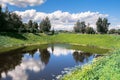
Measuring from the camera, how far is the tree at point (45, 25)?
153625mm

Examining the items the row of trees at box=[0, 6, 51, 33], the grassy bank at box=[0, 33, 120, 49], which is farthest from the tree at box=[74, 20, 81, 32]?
the grassy bank at box=[0, 33, 120, 49]

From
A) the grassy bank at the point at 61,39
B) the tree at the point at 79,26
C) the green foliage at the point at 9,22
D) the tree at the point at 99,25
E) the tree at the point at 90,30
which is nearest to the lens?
the grassy bank at the point at 61,39

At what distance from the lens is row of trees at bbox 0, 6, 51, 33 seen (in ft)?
381

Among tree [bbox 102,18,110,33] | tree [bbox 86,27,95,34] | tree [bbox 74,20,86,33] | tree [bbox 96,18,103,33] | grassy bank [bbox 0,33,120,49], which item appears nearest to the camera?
grassy bank [bbox 0,33,120,49]

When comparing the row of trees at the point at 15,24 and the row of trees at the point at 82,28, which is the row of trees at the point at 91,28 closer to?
the row of trees at the point at 82,28

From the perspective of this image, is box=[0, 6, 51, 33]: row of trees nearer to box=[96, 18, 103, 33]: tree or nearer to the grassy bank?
the grassy bank

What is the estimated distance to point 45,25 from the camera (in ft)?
511

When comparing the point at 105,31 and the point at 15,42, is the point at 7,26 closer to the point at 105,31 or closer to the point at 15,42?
the point at 15,42

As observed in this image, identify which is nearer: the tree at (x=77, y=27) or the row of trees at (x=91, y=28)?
the row of trees at (x=91, y=28)

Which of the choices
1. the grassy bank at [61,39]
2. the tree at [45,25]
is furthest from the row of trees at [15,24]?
the grassy bank at [61,39]

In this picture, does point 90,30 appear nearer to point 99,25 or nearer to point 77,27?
point 99,25

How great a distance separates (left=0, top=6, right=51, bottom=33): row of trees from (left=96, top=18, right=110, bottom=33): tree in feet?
110

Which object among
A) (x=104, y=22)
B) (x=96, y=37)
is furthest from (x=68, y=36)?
(x=104, y=22)

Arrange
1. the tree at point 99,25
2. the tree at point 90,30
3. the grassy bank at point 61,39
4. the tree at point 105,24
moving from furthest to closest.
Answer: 1. the tree at point 90,30
2. the tree at point 105,24
3. the tree at point 99,25
4. the grassy bank at point 61,39
